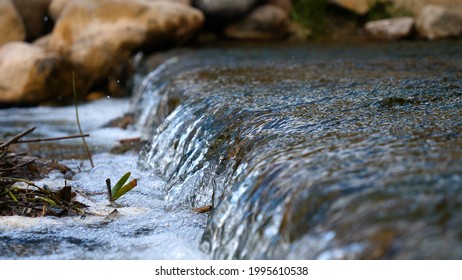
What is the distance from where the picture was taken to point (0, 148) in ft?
9.73

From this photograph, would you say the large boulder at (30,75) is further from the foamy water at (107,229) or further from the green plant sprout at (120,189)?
the green plant sprout at (120,189)

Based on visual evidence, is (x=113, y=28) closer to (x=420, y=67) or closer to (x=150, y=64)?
(x=150, y=64)

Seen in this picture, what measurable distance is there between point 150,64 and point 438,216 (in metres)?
5.89

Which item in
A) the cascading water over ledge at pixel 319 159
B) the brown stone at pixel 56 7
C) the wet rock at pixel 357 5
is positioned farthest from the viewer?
the wet rock at pixel 357 5

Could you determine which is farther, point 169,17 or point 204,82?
point 169,17

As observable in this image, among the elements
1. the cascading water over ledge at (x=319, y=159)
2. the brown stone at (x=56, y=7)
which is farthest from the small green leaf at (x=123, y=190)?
the brown stone at (x=56, y=7)

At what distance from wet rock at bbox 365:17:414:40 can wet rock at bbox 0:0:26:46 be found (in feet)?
15.8

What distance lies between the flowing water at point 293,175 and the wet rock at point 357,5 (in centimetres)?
533

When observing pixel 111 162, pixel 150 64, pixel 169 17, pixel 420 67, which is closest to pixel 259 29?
pixel 169 17

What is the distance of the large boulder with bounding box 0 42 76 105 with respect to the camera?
7.37 metres

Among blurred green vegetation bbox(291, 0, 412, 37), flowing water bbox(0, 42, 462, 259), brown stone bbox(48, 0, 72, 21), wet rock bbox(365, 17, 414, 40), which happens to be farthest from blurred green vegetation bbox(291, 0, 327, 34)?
flowing water bbox(0, 42, 462, 259)

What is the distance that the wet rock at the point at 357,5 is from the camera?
10177mm

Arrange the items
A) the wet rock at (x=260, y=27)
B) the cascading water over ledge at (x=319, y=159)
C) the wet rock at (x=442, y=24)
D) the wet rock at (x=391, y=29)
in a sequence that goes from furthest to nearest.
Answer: the wet rock at (x=260, y=27)
the wet rock at (x=391, y=29)
the wet rock at (x=442, y=24)
the cascading water over ledge at (x=319, y=159)

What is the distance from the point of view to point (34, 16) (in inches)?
361
